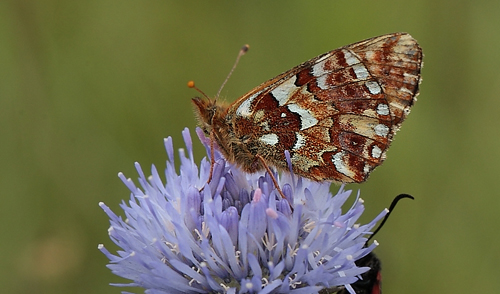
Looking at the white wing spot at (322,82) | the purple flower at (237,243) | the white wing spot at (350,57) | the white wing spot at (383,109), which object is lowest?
the purple flower at (237,243)

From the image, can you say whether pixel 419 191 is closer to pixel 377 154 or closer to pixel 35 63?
pixel 377 154

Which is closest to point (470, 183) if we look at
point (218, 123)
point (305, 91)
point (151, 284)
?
point (305, 91)

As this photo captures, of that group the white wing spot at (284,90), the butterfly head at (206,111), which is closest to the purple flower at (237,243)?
the butterfly head at (206,111)

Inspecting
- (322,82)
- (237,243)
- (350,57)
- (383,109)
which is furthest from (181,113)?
(237,243)

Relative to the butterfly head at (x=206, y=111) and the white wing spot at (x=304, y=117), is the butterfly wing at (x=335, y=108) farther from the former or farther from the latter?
the butterfly head at (x=206, y=111)

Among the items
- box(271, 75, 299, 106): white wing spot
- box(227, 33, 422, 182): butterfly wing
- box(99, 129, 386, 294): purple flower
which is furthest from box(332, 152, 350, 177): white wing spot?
box(271, 75, 299, 106): white wing spot

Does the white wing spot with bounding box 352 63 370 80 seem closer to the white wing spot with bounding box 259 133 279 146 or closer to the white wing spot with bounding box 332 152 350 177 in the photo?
the white wing spot with bounding box 332 152 350 177

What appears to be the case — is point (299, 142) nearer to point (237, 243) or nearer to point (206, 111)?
point (206, 111)
